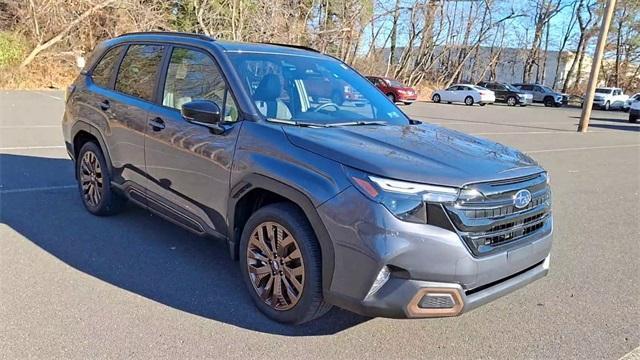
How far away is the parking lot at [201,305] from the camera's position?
292cm

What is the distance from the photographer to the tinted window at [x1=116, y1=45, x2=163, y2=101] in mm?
4262

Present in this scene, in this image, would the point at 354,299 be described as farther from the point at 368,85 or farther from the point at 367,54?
the point at 367,54

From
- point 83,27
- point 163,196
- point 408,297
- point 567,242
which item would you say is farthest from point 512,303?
point 83,27

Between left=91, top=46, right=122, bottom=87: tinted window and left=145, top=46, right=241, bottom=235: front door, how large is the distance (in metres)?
1.13

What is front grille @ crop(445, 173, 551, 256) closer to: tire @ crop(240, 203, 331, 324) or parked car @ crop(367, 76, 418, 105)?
tire @ crop(240, 203, 331, 324)

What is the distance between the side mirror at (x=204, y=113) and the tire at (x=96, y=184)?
5.89 ft

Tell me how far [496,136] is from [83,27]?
805 inches

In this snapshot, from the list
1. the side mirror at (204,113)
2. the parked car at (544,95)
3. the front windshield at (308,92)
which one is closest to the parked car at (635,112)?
the parked car at (544,95)

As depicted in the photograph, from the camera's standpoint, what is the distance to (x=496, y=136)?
14.9 meters

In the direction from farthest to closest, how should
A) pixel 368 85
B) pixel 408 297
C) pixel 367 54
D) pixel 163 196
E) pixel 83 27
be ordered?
pixel 367 54 → pixel 83 27 → pixel 368 85 → pixel 163 196 → pixel 408 297

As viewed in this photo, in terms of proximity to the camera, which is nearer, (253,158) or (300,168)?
(300,168)

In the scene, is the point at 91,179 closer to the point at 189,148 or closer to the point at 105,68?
the point at 105,68

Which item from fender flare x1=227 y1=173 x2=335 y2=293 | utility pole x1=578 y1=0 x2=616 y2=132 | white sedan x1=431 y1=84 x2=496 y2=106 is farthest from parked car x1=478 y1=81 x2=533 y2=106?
fender flare x1=227 y1=173 x2=335 y2=293

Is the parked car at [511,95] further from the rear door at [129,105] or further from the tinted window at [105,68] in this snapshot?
the rear door at [129,105]
